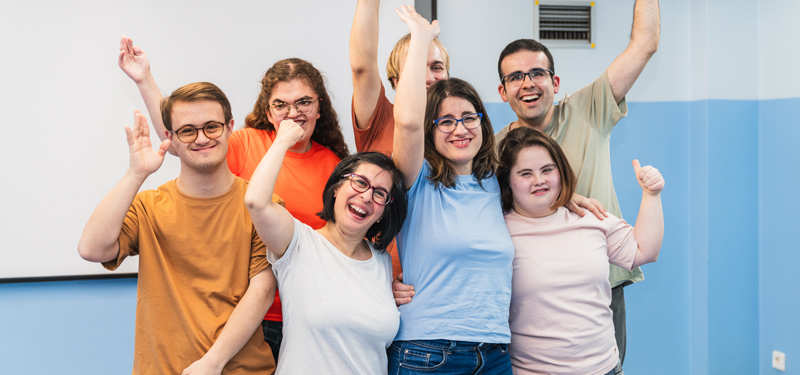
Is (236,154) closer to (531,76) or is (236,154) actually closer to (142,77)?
(142,77)

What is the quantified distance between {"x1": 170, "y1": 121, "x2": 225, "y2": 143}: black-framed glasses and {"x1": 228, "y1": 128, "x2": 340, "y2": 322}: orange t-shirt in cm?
32

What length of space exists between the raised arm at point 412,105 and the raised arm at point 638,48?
0.84 meters

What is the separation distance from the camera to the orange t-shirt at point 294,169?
1.66 metres

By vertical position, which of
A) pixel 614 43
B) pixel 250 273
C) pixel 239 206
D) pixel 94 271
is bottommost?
pixel 94 271

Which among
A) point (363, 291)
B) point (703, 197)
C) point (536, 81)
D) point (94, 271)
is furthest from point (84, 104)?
point (703, 197)

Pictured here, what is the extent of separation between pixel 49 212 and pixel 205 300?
4.44 feet

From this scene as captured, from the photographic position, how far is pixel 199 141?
1362 mm

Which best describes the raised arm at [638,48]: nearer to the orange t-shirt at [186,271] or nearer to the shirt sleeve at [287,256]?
the shirt sleeve at [287,256]

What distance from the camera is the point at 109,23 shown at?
7.30 feet

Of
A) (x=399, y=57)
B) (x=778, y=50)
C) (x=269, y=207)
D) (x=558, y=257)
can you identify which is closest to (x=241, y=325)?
(x=269, y=207)

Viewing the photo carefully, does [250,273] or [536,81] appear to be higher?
[536,81]

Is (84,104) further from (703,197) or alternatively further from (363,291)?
(703,197)

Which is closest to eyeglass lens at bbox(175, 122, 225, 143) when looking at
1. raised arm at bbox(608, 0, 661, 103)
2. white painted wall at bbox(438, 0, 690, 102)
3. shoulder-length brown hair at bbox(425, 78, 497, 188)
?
shoulder-length brown hair at bbox(425, 78, 497, 188)

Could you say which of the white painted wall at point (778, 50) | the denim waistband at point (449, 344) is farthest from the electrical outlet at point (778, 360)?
the denim waistband at point (449, 344)
